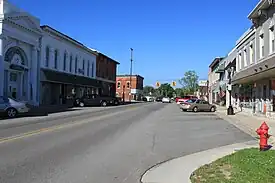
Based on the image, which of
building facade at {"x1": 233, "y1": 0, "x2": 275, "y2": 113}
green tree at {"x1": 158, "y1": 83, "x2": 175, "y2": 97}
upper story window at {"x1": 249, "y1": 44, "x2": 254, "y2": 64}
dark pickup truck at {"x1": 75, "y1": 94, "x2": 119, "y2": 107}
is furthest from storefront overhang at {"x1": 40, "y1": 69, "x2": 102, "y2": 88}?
green tree at {"x1": 158, "y1": 83, "x2": 175, "y2": 97}

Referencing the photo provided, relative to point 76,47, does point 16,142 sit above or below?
below

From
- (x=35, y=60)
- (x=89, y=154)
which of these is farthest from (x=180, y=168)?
(x=35, y=60)

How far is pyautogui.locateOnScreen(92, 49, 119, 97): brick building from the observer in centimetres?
6406

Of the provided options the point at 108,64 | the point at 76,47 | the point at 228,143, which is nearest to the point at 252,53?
the point at 228,143

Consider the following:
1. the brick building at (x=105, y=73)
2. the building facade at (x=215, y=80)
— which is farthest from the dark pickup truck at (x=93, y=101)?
the building facade at (x=215, y=80)

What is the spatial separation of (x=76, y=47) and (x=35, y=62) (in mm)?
13919

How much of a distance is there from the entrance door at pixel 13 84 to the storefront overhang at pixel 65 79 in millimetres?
4462

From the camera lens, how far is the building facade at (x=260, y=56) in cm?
2398

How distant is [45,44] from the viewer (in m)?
40.0

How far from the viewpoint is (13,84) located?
33.7 metres

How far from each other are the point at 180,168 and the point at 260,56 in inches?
815

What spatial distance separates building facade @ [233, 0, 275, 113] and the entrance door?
20769mm

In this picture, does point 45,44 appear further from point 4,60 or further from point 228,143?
point 228,143

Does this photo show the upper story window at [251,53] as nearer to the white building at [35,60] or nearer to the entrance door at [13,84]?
the white building at [35,60]
